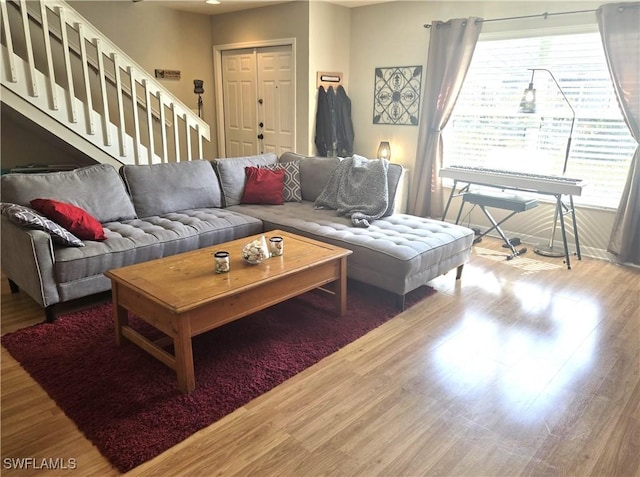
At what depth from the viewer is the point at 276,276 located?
2402 millimetres

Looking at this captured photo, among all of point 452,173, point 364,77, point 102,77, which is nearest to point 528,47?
point 452,173

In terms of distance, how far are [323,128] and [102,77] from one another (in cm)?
247

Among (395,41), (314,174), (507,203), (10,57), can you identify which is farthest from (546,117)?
(10,57)

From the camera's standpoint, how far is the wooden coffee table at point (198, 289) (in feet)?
6.88

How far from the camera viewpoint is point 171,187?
378 cm

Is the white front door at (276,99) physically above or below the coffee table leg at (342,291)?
above

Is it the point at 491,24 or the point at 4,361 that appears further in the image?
the point at 491,24

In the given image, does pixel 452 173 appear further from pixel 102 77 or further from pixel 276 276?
pixel 102 77

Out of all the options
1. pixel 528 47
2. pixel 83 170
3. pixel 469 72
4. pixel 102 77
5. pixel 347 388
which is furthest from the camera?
pixel 469 72

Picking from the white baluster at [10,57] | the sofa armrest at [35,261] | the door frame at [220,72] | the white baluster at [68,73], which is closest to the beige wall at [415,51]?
the door frame at [220,72]

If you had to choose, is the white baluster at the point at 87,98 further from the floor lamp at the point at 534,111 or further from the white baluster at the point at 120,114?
the floor lamp at the point at 534,111

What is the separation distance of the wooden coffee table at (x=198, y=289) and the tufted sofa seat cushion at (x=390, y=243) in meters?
0.26

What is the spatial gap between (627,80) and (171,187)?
3.82 m

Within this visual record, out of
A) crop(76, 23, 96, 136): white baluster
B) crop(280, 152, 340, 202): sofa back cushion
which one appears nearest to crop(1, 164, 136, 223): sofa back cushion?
crop(76, 23, 96, 136): white baluster
